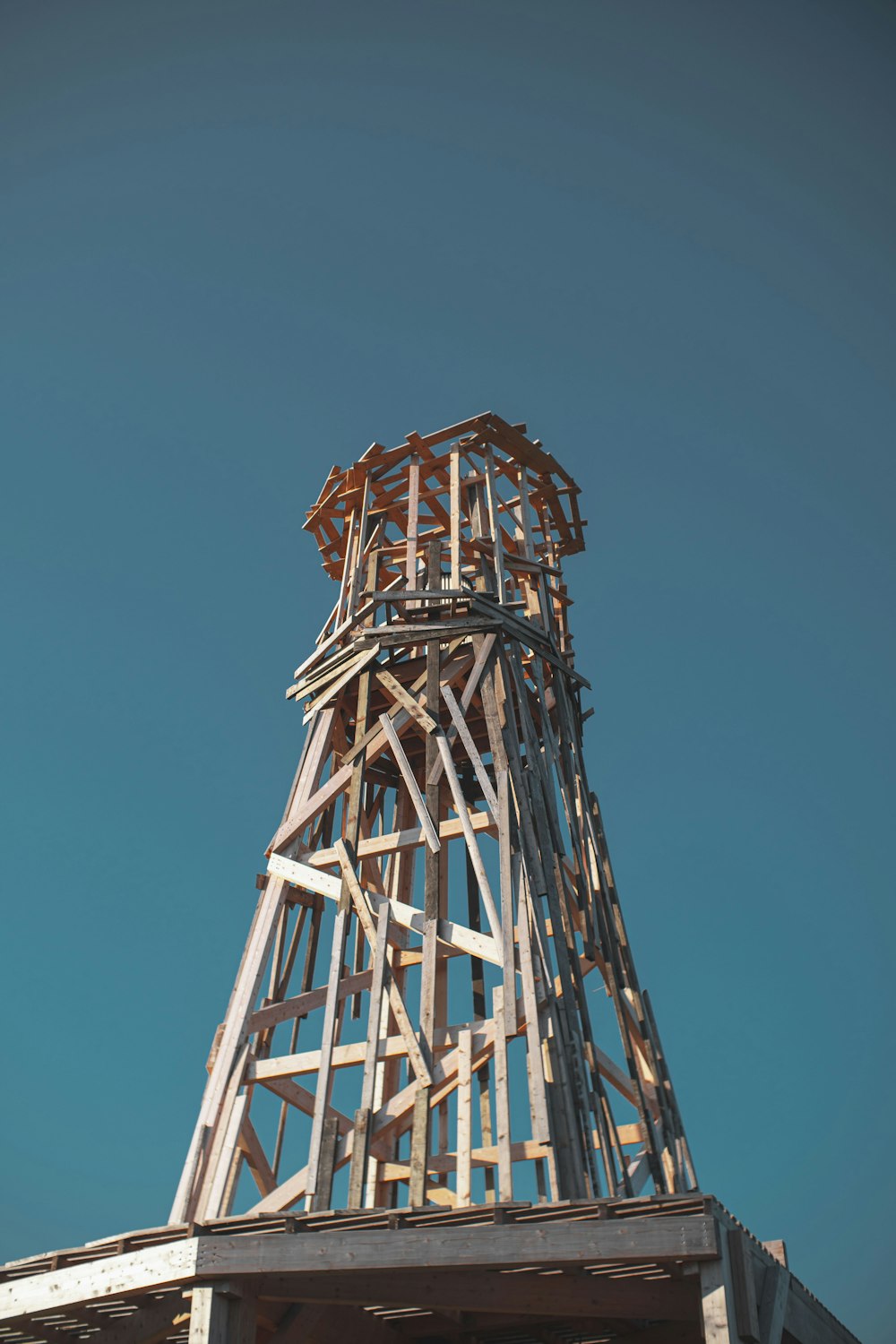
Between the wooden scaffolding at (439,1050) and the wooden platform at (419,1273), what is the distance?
0.02 meters

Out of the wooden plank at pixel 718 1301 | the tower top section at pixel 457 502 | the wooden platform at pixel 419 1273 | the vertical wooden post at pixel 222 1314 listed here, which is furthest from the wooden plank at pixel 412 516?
the wooden plank at pixel 718 1301

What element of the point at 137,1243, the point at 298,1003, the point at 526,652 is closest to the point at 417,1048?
the point at 298,1003

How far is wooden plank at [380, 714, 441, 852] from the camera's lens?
14344 mm

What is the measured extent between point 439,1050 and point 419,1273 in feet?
12.3

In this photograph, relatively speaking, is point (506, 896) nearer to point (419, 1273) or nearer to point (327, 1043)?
point (327, 1043)

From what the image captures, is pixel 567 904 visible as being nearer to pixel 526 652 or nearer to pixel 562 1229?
pixel 526 652

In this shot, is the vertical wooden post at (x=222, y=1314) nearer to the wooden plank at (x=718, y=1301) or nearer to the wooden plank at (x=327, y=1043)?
the wooden plank at (x=327, y=1043)

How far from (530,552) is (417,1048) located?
8.01 metres

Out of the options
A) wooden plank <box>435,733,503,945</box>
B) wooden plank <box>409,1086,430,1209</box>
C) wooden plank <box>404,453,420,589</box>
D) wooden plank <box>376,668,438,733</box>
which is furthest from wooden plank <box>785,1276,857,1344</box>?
wooden plank <box>404,453,420,589</box>

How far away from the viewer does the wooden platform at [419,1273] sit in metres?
9.34

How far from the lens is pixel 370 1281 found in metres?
10.4

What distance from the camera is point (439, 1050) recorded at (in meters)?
13.9

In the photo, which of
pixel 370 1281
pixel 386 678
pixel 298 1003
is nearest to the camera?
pixel 370 1281

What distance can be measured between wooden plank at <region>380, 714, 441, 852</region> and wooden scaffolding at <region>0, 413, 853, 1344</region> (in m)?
0.04
